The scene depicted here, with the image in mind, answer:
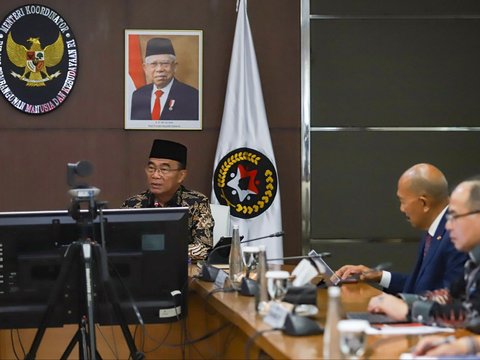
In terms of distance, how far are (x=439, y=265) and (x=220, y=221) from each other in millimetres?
1802

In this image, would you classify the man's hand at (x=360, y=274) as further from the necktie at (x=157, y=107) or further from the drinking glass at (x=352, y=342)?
the necktie at (x=157, y=107)

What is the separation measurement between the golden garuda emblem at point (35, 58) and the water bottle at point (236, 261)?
2394mm

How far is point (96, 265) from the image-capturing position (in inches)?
126

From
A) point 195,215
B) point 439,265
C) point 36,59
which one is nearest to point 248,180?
point 195,215

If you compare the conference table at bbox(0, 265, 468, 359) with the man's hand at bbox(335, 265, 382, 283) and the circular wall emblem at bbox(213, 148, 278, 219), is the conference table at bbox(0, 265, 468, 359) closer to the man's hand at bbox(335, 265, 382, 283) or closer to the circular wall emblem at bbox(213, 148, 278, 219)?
the man's hand at bbox(335, 265, 382, 283)

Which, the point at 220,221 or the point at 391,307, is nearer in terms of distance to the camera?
the point at 391,307

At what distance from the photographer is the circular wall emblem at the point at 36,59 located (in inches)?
220

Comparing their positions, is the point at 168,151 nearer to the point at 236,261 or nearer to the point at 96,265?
the point at 236,261

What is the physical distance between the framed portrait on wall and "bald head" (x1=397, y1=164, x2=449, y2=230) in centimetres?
212

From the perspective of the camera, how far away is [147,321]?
338cm

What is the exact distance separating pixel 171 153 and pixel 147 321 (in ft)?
5.39

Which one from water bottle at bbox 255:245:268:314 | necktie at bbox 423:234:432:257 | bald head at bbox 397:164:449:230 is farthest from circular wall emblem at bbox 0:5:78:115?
water bottle at bbox 255:245:268:314

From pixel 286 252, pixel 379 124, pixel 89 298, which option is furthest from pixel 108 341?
pixel 379 124

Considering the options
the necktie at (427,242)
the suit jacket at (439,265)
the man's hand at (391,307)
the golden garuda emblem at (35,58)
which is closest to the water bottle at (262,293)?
the man's hand at (391,307)
